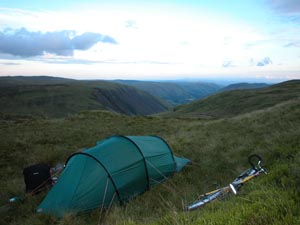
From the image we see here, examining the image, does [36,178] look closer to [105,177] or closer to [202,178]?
[105,177]

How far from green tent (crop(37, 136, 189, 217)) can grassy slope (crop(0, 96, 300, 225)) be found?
405mm

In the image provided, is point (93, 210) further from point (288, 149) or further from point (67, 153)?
point (67, 153)

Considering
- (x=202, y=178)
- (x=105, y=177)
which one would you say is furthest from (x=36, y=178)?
(x=202, y=178)

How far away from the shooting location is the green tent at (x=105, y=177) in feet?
27.9

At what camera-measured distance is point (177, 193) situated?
8688mm

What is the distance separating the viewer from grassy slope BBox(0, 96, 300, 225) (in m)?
4.52

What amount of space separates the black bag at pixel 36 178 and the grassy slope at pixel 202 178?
455 mm

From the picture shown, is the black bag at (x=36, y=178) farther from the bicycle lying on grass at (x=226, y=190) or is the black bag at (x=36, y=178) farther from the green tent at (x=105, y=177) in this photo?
the bicycle lying on grass at (x=226, y=190)

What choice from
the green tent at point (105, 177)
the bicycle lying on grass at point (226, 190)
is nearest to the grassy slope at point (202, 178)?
the bicycle lying on grass at point (226, 190)

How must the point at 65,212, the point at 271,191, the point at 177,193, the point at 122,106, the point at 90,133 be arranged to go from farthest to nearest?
1. the point at 122,106
2. the point at 90,133
3. the point at 177,193
4. the point at 65,212
5. the point at 271,191

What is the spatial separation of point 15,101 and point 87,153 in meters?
143

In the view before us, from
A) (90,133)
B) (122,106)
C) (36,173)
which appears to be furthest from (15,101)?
(36,173)

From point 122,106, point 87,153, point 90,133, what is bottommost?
point 122,106

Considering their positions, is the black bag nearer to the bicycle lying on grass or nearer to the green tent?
the green tent
